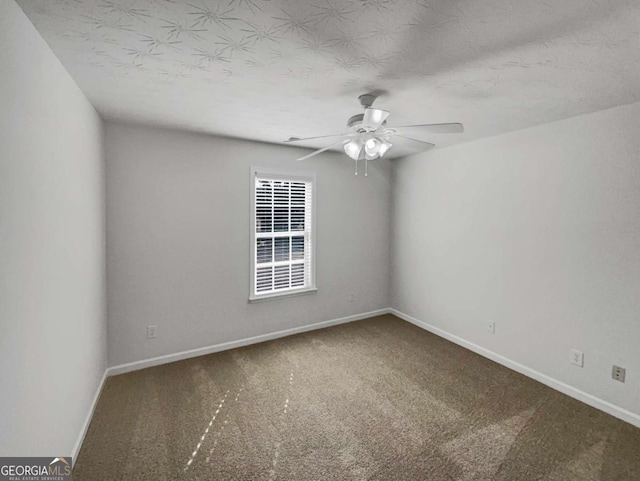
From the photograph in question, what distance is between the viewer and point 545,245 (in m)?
2.84

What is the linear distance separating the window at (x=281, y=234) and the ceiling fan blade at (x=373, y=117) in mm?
1836

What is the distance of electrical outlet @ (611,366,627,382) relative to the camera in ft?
7.79

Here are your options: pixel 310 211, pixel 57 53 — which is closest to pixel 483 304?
pixel 310 211

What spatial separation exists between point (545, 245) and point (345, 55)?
2474mm

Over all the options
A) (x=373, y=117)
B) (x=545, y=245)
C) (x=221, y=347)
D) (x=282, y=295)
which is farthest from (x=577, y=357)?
(x=221, y=347)

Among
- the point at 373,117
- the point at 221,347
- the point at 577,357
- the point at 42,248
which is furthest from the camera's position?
the point at 221,347

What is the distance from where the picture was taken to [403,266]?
4.50m

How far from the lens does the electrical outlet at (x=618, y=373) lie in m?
2.38

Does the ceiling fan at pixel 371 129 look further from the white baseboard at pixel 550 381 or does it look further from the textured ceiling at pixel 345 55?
the white baseboard at pixel 550 381

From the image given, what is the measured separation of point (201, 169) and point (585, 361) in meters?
3.88

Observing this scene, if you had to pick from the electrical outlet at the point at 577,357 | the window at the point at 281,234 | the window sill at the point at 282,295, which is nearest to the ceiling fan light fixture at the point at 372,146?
the window at the point at 281,234

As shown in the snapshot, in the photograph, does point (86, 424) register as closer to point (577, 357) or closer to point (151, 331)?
point (151, 331)

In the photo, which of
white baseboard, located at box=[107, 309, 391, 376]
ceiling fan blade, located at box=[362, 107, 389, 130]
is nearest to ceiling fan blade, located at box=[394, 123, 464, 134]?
ceiling fan blade, located at box=[362, 107, 389, 130]

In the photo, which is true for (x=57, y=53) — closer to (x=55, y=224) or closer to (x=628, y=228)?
(x=55, y=224)
